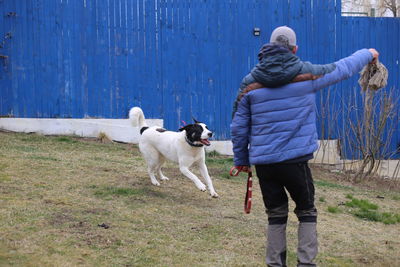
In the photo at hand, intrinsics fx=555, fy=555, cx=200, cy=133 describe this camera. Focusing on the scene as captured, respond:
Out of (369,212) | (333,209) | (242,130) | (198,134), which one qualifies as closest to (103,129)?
(198,134)

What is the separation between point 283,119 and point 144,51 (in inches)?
270

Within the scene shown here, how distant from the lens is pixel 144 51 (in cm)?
1039

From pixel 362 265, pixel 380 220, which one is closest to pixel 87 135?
pixel 380 220

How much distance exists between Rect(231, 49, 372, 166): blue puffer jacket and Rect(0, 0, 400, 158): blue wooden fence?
6.55 meters

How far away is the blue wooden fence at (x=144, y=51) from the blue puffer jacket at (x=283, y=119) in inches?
258

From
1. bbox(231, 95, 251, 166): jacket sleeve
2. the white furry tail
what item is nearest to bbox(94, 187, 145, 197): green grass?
the white furry tail

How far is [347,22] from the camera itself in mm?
10719

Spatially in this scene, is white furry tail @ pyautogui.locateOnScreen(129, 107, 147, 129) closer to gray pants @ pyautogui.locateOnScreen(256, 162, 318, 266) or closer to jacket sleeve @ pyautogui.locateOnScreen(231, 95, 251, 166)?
jacket sleeve @ pyautogui.locateOnScreen(231, 95, 251, 166)

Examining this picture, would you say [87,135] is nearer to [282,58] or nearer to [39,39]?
[39,39]

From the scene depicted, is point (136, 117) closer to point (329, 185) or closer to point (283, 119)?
point (329, 185)

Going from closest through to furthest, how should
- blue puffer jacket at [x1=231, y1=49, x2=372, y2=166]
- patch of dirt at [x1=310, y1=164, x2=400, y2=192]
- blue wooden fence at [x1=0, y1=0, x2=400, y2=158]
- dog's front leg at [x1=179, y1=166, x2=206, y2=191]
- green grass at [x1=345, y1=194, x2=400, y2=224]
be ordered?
blue puffer jacket at [x1=231, y1=49, x2=372, y2=166] < dog's front leg at [x1=179, y1=166, x2=206, y2=191] < green grass at [x1=345, y1=194, x2=400, y2=224] < patch of dirt at [x1=310, y1=164, x2=400, y2=192] < blue wooden fence at [x1=0, y1=0, x2=400, y2=158]

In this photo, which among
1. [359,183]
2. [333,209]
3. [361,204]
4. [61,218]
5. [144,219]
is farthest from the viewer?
[359,183]

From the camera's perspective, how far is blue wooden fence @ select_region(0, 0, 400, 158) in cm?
1027

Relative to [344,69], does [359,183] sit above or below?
below
